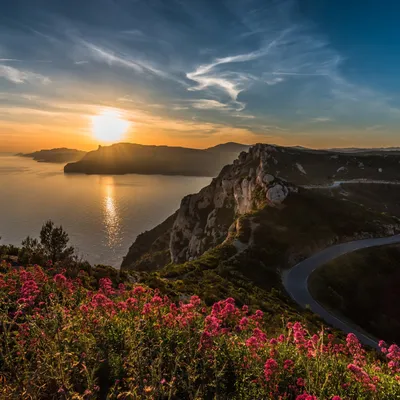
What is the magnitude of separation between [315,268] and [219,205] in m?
67.9

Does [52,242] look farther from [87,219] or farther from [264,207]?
[87,219]

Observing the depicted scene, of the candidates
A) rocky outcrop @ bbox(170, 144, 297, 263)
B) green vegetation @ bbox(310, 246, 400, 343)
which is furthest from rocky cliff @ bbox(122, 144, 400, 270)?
green vegetation @ bbox(310, 246, 400, 343)

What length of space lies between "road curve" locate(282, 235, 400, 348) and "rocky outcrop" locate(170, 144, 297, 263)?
772 inches

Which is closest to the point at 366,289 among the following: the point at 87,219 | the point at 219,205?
the point at 219,205

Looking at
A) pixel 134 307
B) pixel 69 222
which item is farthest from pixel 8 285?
pixel 69 222

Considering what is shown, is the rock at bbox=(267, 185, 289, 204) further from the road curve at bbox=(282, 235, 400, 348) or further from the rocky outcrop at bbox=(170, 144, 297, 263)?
the road curve at bbox=(282, 235, 400, 348)

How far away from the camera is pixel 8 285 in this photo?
1012 cm

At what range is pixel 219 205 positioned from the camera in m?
111

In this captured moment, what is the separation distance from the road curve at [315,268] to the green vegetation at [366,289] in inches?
54.4

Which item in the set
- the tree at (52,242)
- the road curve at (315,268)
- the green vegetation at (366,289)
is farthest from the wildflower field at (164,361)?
the green vegetation at (366,289)

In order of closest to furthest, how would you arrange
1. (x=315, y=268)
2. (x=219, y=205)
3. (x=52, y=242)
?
1. (x=52, y=242)
2. (x=315, y=268)
3. (x=219, y=205)

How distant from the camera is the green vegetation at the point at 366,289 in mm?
35125

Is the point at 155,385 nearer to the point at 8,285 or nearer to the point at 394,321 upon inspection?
the point at 8,285

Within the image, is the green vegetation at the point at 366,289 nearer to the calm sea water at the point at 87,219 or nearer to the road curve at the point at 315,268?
the road curve at the point at 315,268
